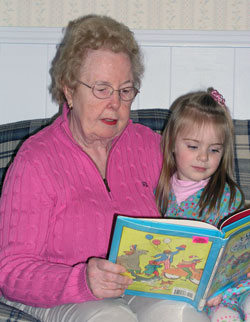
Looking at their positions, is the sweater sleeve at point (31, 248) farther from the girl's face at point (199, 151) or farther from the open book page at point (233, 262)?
the girl's face at point (199, 151)

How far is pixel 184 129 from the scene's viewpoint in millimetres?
1758

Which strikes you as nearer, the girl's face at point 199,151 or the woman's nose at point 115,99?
the woman's nose at point 115,99

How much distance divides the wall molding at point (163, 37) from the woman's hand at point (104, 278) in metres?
1.34

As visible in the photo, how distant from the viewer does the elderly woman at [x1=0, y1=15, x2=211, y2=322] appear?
125cm

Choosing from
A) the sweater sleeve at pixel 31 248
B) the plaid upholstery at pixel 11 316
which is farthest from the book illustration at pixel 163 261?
the plaid upholstery at pixel 11 316

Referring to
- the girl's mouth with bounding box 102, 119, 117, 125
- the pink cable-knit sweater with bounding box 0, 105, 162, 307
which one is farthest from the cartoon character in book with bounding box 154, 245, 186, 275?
the girl's mouth with bounding box 102, 119, 117, 125

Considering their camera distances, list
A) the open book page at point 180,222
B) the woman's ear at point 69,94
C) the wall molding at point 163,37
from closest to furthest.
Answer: the open book page at point 180,222 → the woman's ear at point 69,94 → the wall molding at point 163,37

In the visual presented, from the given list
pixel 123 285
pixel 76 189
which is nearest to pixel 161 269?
pixel 123 285

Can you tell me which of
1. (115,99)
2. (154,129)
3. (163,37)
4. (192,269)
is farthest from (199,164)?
(163,37)

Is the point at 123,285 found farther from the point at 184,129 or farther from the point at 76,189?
the point at 184,129

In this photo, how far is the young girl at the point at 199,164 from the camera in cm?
167

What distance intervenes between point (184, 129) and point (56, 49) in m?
0.85

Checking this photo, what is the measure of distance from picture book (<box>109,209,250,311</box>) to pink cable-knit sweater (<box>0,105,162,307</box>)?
0.50 ft

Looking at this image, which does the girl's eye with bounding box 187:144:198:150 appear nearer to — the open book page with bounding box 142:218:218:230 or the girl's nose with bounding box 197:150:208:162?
the girl's nose with bounding box 197:150:208:162
